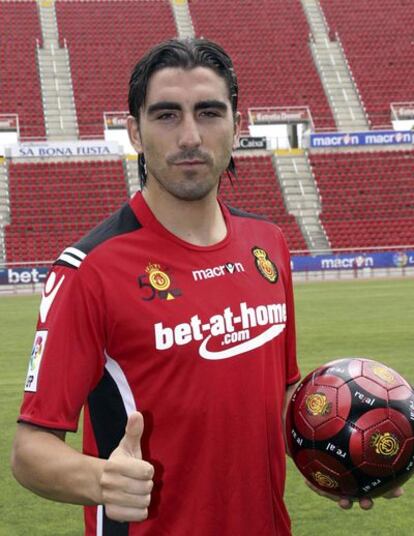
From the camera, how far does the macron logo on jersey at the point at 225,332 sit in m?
2.18

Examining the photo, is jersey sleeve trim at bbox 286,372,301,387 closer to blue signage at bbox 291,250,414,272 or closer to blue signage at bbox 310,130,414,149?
blue signage at bbox 291,250,414,272

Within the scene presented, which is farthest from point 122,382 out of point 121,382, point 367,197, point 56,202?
point 367,197

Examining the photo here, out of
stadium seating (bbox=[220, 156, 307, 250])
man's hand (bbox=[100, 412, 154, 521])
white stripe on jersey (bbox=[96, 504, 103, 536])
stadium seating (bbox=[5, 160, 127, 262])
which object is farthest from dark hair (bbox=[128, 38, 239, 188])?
stadium seating (bbox=[220, 156, 307, 250])

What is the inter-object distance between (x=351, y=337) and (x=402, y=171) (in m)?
→ 21.3

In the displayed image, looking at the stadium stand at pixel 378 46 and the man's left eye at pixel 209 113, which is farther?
the stadium stand at pixel 378 46

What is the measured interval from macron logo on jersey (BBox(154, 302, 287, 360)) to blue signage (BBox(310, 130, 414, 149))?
3012 cm

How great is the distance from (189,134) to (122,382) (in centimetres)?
73

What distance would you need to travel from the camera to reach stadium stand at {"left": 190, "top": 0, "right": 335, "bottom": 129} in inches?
1355

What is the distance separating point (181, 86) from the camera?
225 centimetres

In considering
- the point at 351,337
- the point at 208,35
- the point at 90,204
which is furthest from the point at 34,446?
the point at 208,35

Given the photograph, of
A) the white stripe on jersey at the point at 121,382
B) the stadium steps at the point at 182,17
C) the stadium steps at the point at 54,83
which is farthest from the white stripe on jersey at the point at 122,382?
the stadium steps at the point at 182,17

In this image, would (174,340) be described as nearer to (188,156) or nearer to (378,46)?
(188,156)

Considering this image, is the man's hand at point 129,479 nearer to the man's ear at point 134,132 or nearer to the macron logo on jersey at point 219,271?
the macron logo on jersey at point 219,271

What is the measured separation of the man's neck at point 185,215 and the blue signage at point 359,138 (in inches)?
1182
